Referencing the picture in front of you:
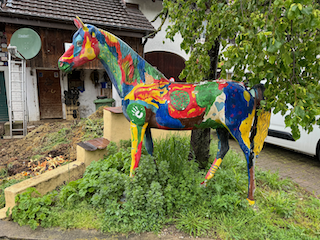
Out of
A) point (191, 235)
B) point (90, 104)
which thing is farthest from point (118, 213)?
point (90, 104)

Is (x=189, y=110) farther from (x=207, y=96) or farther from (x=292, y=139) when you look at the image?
(x=292, y=139)

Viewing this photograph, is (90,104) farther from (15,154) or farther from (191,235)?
(191,235)

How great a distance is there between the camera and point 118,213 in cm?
240

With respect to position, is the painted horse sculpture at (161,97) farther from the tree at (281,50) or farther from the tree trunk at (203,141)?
the tree trunk at (203,141)

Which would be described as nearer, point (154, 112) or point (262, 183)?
point (154, 112)

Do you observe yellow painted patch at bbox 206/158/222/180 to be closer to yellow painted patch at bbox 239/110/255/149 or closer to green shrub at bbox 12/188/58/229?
yellow painted patch at bbox 239/110/255/149

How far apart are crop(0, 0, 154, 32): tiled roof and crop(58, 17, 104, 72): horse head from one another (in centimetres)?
508

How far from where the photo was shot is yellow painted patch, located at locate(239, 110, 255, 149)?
247cm

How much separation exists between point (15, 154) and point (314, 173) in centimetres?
655

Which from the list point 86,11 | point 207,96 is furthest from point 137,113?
point 86,11

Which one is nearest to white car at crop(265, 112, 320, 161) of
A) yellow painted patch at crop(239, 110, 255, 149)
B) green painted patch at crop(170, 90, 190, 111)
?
yellow painted patch at crop(239, 110, 255, 149)

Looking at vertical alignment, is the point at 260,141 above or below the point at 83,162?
above

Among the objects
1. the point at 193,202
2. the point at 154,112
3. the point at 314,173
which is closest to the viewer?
the point at 154,112

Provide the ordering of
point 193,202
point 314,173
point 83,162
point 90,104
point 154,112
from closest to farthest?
point 154,112, point 193,202, point 83,162, point 314,173, point 90,104
